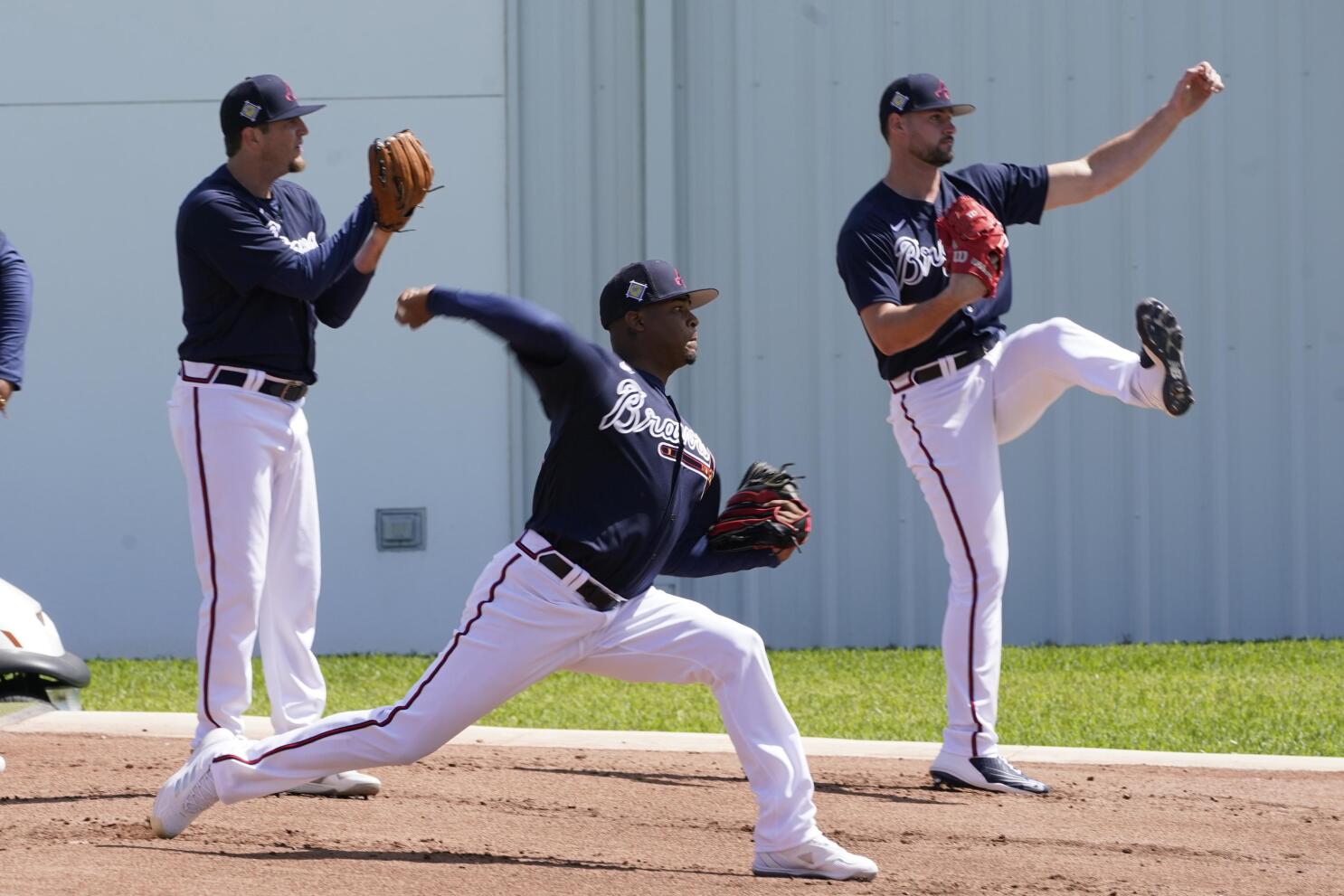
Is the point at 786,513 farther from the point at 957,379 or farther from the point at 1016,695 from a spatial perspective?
the point at 1016,695

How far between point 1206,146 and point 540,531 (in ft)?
25.3

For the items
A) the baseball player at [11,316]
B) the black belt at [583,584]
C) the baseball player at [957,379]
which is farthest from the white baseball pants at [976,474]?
the baseball player at [11,316]

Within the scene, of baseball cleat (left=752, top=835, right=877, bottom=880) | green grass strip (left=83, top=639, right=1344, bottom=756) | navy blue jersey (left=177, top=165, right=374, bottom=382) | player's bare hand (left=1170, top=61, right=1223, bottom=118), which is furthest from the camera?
green grass strip (left=83, top=639, right=1344, bottom=756)

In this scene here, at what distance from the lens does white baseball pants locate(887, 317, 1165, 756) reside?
19.0 ft

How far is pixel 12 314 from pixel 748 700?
3.01 meters

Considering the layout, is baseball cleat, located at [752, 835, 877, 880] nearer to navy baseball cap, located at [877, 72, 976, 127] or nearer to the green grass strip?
navy baseball cap, located at [877, 72, 976, 127]

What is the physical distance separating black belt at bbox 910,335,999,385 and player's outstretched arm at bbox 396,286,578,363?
6.24 ft

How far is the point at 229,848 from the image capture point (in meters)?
4.74

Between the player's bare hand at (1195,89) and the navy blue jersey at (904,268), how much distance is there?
87 cm

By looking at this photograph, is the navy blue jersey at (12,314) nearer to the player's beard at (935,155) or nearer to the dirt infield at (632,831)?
the dirt infield at (632,831)

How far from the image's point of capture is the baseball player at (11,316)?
5852 millimetres

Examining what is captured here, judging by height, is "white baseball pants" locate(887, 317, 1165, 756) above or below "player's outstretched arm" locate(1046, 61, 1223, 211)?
below

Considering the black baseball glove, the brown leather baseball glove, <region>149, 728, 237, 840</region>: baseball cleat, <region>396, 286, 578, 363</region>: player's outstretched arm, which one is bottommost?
<region>149, 728, 237, 840</region>: baseball cleat

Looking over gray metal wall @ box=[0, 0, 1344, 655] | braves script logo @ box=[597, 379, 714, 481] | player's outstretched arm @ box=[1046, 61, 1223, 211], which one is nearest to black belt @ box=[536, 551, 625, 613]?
braves script logo @ box=[597, 379, 714, 481]
